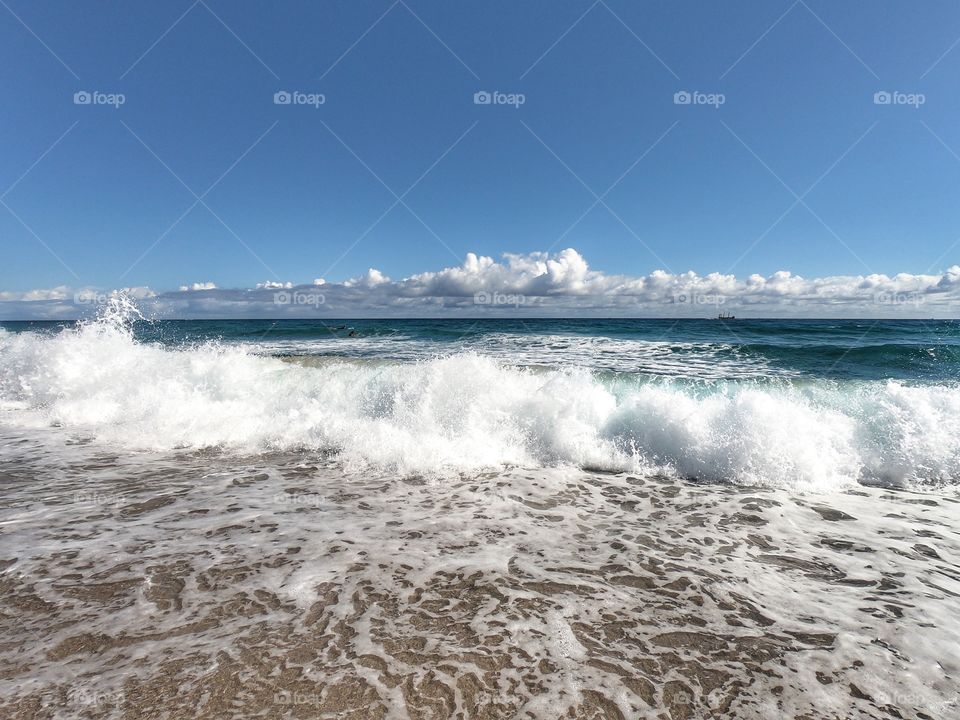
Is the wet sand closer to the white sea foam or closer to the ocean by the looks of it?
the ocean

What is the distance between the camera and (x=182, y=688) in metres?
3.05

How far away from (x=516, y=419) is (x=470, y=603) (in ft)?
19.4

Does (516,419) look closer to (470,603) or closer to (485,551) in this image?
(485,551)

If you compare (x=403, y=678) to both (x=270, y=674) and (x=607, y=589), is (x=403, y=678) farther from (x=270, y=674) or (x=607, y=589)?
(x=607, y=589)

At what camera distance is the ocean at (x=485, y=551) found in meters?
3.22

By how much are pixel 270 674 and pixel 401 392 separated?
821 centimetres

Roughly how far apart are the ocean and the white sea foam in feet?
0.23

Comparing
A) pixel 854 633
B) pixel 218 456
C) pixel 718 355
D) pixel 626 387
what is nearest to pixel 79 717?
pixel 854 633

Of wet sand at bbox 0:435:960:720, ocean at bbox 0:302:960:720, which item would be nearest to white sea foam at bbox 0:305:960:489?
ocean at bbox 0:302:960:720

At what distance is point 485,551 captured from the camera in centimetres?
531

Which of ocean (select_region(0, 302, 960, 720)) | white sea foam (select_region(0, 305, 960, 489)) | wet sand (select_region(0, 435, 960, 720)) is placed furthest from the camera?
white sea foam (select_region(0, 305, 960, 489))

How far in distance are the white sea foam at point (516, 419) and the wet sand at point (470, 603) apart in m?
1.32

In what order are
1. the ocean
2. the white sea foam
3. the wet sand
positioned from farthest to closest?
the white sea foam < the ocean < the wet sand

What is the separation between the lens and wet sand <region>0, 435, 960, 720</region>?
3.12 m
